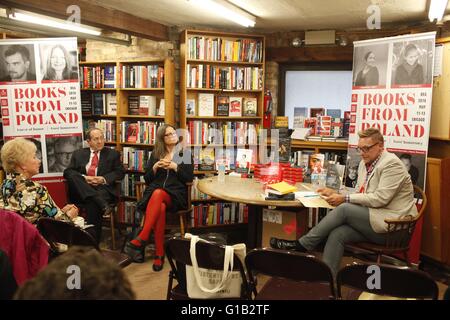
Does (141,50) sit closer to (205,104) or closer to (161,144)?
(205,104)

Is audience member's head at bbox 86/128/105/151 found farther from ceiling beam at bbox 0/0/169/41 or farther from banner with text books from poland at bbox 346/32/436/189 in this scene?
banner with text books from poland at bbox 346/32/436/189

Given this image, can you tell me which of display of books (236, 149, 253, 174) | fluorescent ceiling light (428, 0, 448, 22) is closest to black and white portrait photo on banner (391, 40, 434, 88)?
fluorescent ceiling light (428, 0, 448, 22)

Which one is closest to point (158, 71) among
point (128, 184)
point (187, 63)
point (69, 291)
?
point (187, 63)

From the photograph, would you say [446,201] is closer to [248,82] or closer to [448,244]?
[448,244]

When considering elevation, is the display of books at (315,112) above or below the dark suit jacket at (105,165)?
above

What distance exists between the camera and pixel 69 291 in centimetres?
102

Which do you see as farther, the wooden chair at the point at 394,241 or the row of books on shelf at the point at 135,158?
the row of books on shelf at the point at 135,158

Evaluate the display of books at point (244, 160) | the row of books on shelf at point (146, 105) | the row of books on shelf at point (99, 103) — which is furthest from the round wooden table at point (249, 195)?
the row of books on shelf at point (99, 103)

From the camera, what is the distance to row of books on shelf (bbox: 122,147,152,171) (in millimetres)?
5242

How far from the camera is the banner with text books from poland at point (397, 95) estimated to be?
13.3 ft

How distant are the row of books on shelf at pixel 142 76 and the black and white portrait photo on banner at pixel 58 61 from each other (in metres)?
0.88

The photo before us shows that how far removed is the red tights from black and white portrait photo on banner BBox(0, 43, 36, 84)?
1756mm

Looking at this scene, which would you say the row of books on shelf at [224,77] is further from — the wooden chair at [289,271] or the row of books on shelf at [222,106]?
the wooden chair at [289,271]

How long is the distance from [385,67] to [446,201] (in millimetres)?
1416
